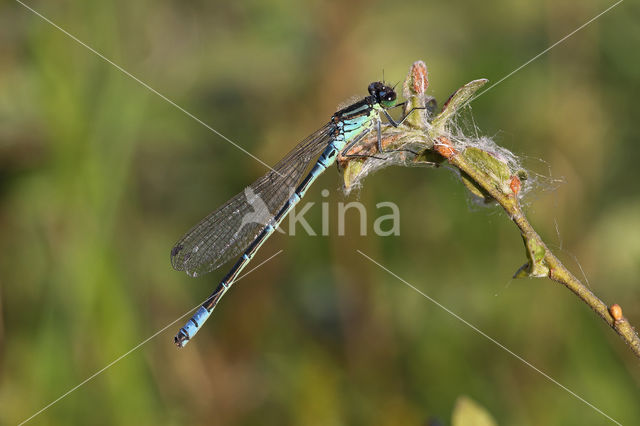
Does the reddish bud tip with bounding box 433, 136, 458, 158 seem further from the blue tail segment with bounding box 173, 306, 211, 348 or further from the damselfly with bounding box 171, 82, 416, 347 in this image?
the blue tail segment with bounding box 173, 306, 211, 348

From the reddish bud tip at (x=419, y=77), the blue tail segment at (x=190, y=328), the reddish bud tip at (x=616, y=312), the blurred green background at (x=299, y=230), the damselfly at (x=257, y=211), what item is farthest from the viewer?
the damselfly at (x=257, y=211)

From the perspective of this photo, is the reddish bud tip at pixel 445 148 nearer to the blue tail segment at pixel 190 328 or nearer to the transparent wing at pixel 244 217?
the transparent wing at pixel 244 217

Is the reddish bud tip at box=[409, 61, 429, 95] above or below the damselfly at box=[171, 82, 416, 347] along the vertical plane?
below

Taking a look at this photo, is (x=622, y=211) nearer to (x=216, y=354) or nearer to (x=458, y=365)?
(x=458, y=365)

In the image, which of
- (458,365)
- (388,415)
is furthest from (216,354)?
(458,365)

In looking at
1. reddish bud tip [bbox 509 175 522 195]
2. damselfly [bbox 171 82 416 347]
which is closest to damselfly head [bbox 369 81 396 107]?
damselfly [bbox 171 82 416 347]

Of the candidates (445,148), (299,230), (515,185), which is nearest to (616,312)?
(515,185)

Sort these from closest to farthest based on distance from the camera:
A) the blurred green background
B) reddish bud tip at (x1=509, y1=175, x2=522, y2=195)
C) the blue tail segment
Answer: reddish bud tip at (x1=509, y1=175, x2=522, y2=195) → the blue tail segment → the blurred green background

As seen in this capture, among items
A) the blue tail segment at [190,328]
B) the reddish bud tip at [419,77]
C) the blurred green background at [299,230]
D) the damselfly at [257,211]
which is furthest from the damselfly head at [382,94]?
the blue tail segment at [190,328]
